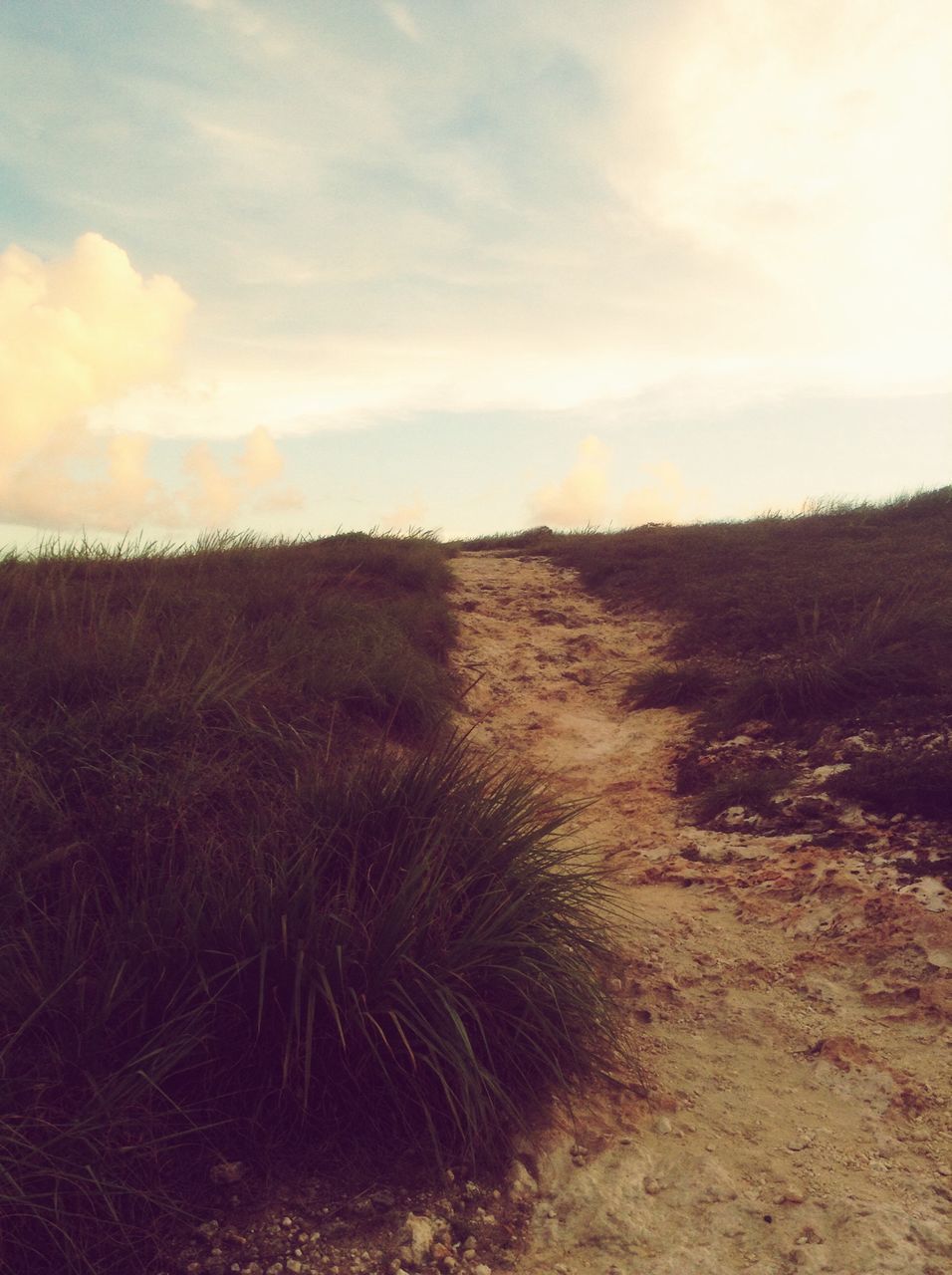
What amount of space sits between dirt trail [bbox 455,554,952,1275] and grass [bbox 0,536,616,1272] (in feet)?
0.87

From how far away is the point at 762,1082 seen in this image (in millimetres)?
3029

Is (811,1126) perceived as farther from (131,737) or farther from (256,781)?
(131,737)

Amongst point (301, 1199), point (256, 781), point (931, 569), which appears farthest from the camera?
point (931, 569)

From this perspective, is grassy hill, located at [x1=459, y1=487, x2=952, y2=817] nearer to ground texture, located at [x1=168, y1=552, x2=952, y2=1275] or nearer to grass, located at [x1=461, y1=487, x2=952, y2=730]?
grass, located at [x1=461, y1=487, x2=952, y2=730]

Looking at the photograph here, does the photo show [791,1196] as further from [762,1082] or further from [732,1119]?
[762,1082]

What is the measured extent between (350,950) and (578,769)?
3.97 m

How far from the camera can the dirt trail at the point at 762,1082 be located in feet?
7.76

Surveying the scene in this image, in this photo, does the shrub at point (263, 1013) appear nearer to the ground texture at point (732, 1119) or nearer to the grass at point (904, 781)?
the ground texture at point (732, 1119)

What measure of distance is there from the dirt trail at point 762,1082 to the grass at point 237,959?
0.87ft

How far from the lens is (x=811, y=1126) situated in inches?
110

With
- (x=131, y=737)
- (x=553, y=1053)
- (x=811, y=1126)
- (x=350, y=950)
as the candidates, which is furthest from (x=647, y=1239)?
(x=131, y=737)

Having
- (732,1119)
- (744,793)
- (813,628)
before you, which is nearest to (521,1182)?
(732,1119)

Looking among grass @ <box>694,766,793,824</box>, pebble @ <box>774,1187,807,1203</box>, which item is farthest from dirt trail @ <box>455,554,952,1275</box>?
grass @ <box>694,766,793,824</box>

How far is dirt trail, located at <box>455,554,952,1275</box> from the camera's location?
2365 mm
